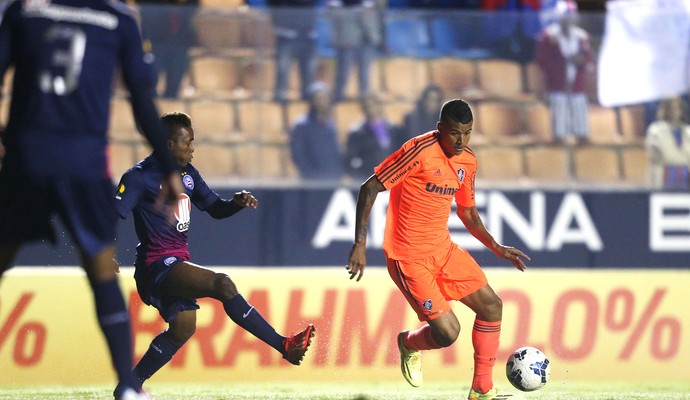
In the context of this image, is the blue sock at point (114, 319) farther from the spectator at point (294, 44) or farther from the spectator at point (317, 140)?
the spectator at point (294, 44)

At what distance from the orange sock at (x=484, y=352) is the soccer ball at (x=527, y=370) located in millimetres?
261

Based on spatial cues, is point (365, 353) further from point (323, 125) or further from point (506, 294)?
point (323, 125)

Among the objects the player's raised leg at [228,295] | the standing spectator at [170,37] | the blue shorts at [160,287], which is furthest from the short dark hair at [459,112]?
the standing spectator at [170,37]

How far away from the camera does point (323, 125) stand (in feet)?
32.4

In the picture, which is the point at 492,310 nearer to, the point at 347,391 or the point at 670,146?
the point at 347,391

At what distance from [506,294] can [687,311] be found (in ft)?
5.41

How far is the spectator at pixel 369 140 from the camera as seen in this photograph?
9898mm

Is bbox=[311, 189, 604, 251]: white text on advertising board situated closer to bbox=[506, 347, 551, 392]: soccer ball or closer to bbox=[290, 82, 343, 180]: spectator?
bbox=[290, 82, 343, 180]: spectator

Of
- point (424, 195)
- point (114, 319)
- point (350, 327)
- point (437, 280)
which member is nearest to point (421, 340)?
Result: point (437, 280)

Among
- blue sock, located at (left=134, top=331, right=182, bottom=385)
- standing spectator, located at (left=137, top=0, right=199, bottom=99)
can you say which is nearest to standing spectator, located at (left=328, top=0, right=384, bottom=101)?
standing spectator, located at (left=137, top=0, right=199, bottom=99)

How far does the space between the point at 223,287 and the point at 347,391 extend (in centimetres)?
221

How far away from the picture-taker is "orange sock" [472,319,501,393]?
6918 millimetres

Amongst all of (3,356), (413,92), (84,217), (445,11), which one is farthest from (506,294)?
(84,217)

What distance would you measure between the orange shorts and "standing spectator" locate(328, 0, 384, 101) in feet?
10.0
